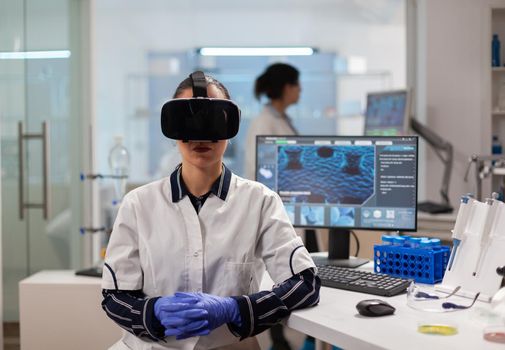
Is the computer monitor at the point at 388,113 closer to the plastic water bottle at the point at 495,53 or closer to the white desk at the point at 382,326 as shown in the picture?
the plastic water bottle at the point at 495,53

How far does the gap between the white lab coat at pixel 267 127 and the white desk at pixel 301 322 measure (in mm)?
Result: 1452

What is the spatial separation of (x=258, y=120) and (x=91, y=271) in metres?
1.58

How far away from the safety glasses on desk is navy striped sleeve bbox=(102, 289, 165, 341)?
24.6 inches

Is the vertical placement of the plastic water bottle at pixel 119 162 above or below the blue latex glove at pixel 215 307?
above

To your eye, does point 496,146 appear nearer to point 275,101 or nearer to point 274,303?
point 275,101

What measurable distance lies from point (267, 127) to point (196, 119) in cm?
233

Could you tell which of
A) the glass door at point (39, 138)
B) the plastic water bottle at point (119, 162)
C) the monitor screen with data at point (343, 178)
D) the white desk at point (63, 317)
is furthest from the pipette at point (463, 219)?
the glass door at point (39, 138)

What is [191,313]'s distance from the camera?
148 cm

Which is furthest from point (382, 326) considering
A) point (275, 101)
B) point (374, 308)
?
point (275, 101)

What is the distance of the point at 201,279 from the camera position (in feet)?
5.42

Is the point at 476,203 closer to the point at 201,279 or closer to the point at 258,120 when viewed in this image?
the point at 201,279

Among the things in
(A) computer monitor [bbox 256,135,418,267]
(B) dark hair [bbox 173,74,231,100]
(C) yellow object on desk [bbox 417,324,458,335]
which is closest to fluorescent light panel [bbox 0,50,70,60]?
(A) computer monitor [bbox 256,135,418,267]

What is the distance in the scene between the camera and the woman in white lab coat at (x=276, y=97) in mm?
3949

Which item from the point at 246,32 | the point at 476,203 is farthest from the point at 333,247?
the point at 246,32
